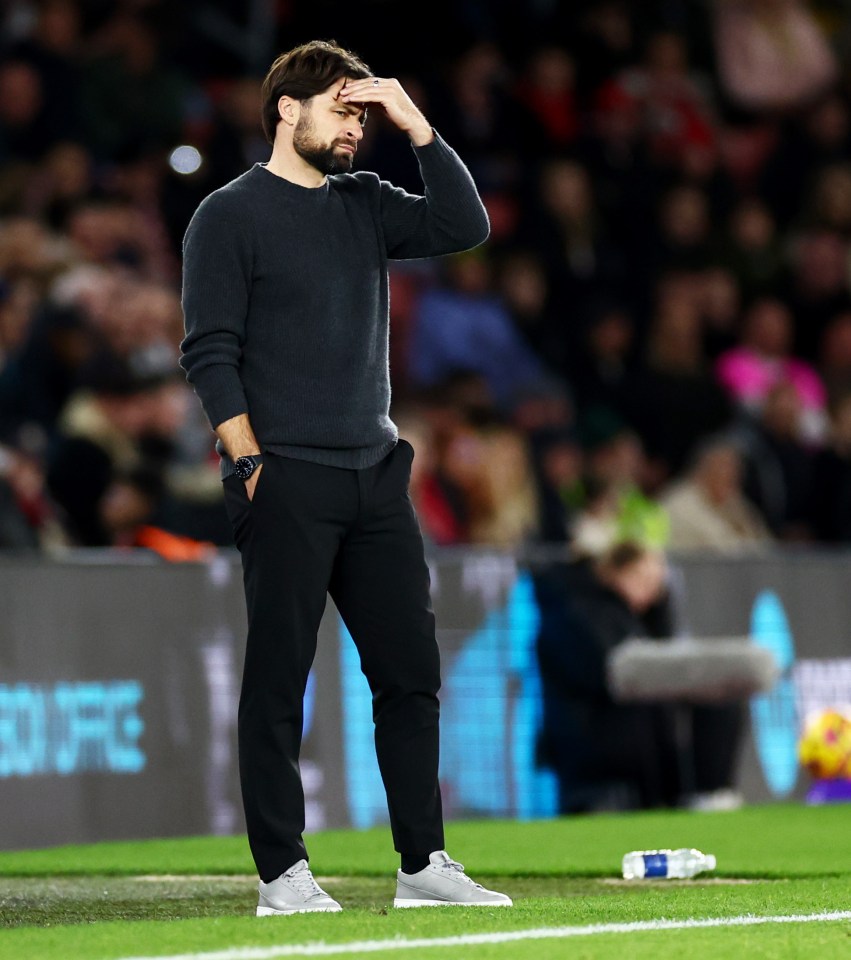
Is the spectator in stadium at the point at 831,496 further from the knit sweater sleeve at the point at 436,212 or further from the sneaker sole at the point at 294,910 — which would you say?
the sneaker sole at the point at 294,910

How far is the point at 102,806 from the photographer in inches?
338

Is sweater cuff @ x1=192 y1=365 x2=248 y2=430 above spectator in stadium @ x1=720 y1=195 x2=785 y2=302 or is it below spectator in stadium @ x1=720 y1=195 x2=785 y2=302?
below

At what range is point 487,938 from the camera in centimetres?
443

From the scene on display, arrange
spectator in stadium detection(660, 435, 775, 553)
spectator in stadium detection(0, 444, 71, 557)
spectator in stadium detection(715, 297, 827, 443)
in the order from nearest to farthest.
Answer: spectator in stadium detection(0, 444, 71, 557) < spectator in stadium detection(660, 435, 775, 553) < spectator in stadium detection(715, 297, 827, 443)

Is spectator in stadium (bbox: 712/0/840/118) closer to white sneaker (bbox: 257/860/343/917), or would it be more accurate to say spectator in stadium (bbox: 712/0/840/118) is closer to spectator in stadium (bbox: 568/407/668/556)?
spectator in stadium (bbox: 568/407/668/556)

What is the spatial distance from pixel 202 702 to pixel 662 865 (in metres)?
3.06

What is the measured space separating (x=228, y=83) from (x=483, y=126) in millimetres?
1867

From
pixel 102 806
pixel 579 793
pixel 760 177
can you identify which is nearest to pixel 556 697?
pixel 579 793

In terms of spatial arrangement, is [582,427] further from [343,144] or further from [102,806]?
[343,144]

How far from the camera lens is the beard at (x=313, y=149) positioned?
5328 mm

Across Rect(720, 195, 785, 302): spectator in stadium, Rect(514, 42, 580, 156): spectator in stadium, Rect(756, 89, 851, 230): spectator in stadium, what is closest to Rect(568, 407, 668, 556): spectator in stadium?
Rect(720, 195, 785, 302): spectator in stadium

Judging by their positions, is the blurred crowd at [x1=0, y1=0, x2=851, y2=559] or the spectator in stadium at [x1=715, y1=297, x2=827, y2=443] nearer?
the blurred crowd at [x1=0, y1=0, x2=851, y2=559]

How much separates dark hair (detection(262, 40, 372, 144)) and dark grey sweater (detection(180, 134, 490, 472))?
0.19 meters

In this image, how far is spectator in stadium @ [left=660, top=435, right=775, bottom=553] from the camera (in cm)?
1248
